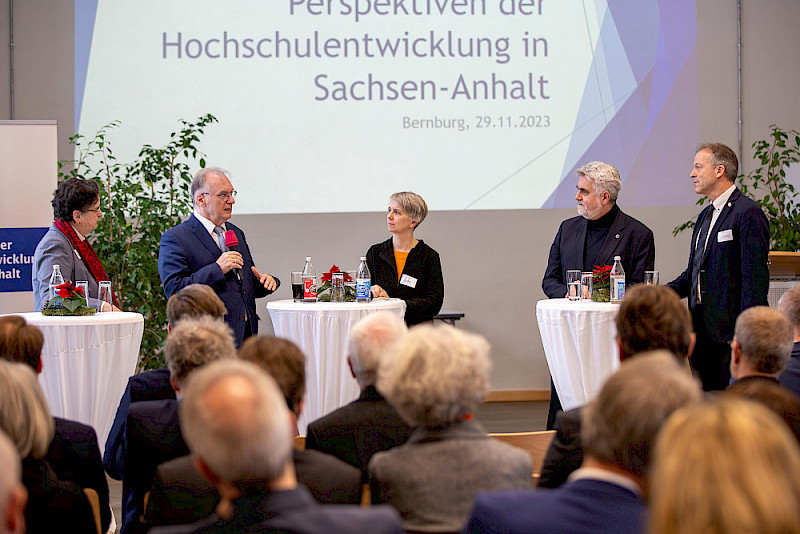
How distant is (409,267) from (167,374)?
7.64 ft

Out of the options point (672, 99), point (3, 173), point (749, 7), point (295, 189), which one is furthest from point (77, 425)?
point (749, 7)

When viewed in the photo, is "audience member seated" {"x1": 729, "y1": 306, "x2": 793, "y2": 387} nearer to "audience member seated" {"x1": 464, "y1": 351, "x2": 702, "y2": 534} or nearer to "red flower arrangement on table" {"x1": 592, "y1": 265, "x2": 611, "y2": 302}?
"audience member seated" {"x1": 464, "y1": 351, "x2": 702, "y2": 534}

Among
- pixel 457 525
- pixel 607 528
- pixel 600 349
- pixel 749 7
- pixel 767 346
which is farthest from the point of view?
pixel 749 7

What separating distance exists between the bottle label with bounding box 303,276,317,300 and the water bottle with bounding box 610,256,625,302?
1659 mm

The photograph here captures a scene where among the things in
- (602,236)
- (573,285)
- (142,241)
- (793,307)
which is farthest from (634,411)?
(142,241)

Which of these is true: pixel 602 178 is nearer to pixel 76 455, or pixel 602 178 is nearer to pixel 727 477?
pixel 76 455

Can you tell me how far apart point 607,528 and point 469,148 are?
555cm

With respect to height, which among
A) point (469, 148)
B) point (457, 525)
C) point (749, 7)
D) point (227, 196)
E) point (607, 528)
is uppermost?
point (749, 7)

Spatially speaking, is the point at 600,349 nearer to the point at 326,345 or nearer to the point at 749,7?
the point at 326,345

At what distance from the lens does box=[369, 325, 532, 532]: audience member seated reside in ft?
5.58

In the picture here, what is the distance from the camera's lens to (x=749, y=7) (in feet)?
23.7

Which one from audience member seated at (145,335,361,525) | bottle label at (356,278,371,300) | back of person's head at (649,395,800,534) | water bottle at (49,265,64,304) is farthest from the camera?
bottle label at (356,278,371,300)

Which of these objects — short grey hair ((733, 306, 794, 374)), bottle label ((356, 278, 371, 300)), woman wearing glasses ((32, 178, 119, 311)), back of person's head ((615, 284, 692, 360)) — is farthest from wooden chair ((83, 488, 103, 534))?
bottle label ((356, 278, 371, 300))

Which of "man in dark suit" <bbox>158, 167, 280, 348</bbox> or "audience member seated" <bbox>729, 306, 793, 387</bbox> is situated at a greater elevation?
"man in dark suit" <bbox>158, 167, 280, 348</bbox>
